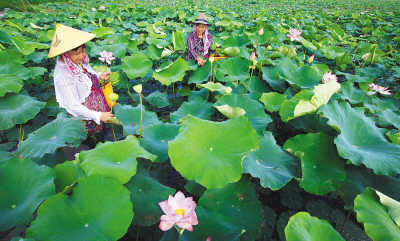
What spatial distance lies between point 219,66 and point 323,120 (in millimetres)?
1443

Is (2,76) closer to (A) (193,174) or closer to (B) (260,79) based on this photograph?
(A) (193,174)

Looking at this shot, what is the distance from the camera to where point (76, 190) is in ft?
3.05

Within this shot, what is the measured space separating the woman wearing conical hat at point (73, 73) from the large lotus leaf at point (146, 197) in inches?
26.9

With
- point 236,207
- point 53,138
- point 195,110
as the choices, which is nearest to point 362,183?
point 236,207

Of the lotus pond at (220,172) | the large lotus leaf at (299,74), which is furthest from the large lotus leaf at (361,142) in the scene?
the large lotus leaf at (299,74)

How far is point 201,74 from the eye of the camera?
256 centimetres

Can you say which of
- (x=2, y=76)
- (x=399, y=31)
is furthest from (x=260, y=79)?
(x=399, y=31)

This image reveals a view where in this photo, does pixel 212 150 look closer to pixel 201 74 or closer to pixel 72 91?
pixel 72 91

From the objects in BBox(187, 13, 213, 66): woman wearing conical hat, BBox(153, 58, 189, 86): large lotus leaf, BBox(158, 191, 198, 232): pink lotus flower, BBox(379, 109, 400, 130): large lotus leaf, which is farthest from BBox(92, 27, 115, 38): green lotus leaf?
BBox(379, 109, 400, 130): large lotus leaf

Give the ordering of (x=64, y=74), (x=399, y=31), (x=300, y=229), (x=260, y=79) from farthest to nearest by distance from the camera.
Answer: (x=399, y=31), (x=260, y=79), (x=64, y=74), (x=300, y=229)

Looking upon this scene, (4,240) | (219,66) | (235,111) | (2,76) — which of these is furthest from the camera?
(219,66)

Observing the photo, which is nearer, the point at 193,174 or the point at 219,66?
the point at 193,174

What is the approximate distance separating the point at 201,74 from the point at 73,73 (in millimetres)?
1340

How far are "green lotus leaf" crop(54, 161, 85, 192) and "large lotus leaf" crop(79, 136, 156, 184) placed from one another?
0.04 metres
